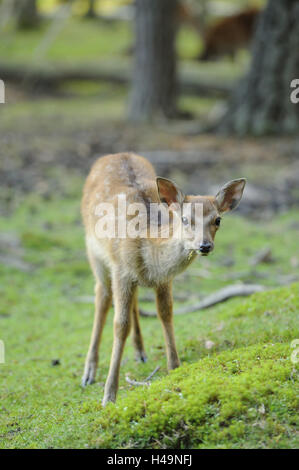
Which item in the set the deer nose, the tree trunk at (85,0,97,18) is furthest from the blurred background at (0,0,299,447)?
the tree trunk at (85,0,97,18)

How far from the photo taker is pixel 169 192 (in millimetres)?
4363

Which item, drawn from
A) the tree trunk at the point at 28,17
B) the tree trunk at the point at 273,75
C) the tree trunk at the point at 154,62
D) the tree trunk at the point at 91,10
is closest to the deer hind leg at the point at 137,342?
the tree trunk at the point at 273,75

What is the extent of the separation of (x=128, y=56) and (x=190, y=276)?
1681 cm

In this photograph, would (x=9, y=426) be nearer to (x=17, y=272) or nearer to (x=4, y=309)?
(x=4, y=309)

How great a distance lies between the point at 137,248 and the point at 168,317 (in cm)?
63

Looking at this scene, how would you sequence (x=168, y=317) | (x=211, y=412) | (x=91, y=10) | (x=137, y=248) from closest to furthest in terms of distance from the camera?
1. (x=211, y=412)
2. (x=137, y=248)
3. (x=168, y=317)
4. (x=91, y=10)

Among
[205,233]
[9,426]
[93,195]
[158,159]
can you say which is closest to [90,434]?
[9,426]

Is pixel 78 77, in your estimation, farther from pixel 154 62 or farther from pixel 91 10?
pixel 91 10

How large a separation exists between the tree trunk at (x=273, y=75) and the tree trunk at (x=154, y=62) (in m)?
2.30

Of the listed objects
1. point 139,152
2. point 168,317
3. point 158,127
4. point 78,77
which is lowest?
point 78,77

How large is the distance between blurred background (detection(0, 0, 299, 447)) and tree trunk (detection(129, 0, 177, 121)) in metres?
0.03

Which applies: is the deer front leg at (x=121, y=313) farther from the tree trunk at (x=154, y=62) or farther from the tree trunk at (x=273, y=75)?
the tree trunk at (x=154, y=62)

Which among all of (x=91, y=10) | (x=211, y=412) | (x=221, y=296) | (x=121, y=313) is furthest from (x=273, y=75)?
(x=91, y=10)

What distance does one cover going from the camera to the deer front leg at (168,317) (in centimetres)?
473
